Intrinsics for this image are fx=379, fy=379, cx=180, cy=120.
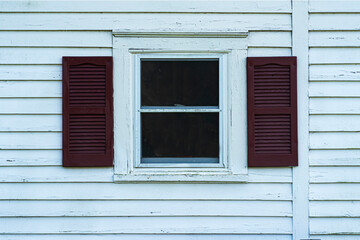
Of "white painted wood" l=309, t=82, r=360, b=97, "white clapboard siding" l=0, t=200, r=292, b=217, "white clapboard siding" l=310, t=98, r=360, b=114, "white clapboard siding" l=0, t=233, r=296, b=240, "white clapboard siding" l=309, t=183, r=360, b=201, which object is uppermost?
"white painted wood" l=309, t=82, r=360, b=97

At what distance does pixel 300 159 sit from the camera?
3318 millimetres

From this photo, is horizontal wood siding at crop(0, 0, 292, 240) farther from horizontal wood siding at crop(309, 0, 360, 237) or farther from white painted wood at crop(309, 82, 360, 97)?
white painted wood at crop(309, 82, 360, 97)

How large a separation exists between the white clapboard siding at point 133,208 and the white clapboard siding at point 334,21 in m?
1.57

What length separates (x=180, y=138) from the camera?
3.59 metres

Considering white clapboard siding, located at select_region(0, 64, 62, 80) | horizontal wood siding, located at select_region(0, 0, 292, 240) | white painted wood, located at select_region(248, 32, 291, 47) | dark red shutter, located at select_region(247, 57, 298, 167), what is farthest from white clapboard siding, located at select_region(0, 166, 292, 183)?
white painted wood, located at select_region(248, 32, 291, 47)

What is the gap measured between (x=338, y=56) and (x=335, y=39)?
5.9 inches

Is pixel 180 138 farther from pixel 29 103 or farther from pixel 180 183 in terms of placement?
pixel 29 103

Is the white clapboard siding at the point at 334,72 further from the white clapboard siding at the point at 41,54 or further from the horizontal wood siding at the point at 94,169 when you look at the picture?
the white clapboard siding at the point at 41,54

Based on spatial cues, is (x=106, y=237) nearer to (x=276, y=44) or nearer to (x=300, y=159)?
(x=300, y=159)

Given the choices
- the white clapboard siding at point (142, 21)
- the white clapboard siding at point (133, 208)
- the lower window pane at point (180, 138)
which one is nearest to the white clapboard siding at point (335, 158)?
the white clapboard siding at point (133, 208)

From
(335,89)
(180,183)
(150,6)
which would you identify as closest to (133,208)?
(180,183)

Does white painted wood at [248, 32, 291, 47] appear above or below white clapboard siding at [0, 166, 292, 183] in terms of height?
above

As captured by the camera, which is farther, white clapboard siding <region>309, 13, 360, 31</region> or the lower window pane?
the lower window pane

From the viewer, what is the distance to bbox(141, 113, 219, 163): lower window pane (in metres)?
3.45
